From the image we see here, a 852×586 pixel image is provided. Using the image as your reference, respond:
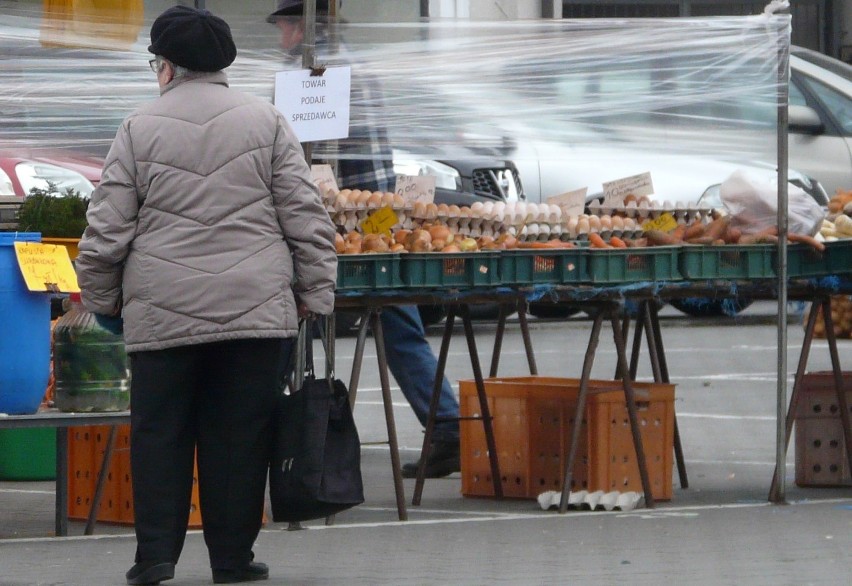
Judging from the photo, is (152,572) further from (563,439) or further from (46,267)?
(563,439)

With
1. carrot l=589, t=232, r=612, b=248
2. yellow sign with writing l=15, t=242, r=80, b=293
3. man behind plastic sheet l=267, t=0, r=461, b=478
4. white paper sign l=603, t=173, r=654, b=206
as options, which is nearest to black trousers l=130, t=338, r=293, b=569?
yellow sign with writing l=15, t=242, r=80, b=293

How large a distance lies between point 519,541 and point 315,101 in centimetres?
185

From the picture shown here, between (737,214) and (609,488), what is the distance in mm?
1260

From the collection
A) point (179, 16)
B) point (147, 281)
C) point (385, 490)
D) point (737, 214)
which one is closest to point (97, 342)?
point (147, 281)

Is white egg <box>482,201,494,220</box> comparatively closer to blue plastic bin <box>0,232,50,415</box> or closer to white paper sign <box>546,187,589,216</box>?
white paper sign <box>546,187,589,216</box>

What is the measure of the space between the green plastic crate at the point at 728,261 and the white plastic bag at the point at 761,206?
0.54 ft

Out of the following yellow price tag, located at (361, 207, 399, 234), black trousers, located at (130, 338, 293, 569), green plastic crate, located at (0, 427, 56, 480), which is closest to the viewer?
black trousers, located at (130, 338, 293, 569)

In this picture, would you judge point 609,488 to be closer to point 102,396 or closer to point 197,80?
point 102,396

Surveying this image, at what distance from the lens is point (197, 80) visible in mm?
5219

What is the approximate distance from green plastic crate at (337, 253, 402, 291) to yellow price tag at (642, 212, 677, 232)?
1295 mm

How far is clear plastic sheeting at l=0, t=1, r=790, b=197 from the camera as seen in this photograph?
673cm

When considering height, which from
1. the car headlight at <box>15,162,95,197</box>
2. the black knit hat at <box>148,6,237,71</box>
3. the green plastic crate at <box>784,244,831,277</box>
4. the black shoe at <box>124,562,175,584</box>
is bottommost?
the black shoe at <box>124,562,175,584</box>

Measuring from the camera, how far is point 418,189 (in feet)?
22.6

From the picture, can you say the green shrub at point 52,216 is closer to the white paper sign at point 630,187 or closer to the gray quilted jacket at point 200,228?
the gray quilted jacket at point 200,228
